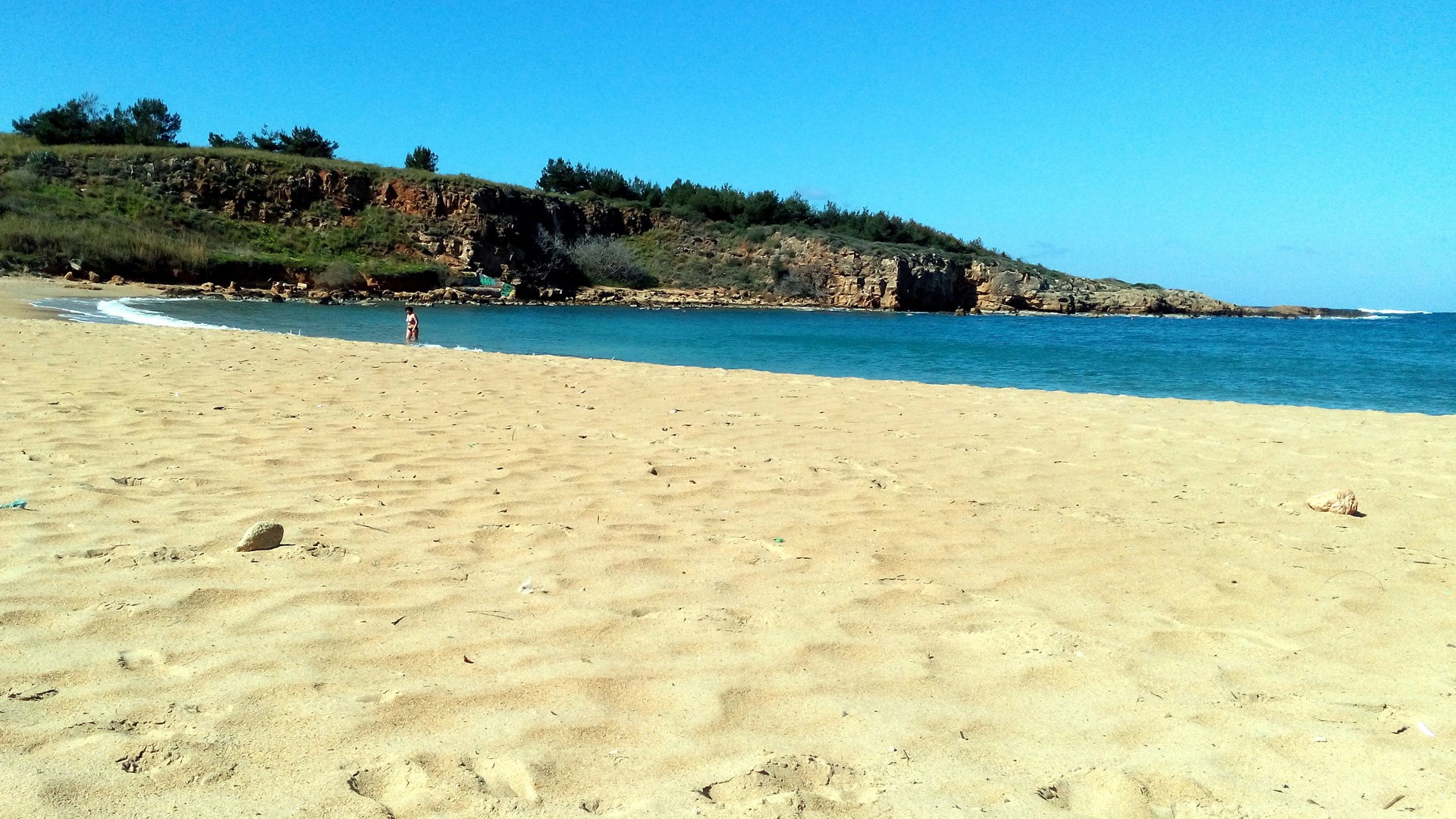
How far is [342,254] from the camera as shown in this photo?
4781 cm

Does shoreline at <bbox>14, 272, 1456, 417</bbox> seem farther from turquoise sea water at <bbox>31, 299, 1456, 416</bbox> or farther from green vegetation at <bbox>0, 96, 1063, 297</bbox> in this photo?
green vegetation at <bbox>0, 96, 1063, 297</bbox>

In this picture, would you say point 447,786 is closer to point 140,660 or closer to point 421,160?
point 140,660

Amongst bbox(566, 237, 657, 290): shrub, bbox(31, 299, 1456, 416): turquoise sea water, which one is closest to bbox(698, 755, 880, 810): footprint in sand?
bbox(31, 299, 1456, 416): turquoise sea water

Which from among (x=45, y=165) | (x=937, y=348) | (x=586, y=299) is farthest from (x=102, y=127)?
(x=937, y=348)

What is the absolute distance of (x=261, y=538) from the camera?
11.1 ft

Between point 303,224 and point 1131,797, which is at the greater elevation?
point 303,224

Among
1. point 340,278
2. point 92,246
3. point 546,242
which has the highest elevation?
point 546,242

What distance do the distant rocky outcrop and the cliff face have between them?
9cm

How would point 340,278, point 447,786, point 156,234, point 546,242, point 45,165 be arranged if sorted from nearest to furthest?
point 447,786 → point 156,234 → point 340,278 → point 45,165 → point 546,242

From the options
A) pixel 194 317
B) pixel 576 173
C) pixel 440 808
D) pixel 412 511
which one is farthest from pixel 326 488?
pixel 576 173

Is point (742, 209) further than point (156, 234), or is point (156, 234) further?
point (742, 209)

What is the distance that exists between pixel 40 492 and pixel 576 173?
71133mm

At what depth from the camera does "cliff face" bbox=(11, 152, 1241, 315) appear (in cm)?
4862

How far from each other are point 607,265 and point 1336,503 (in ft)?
188
